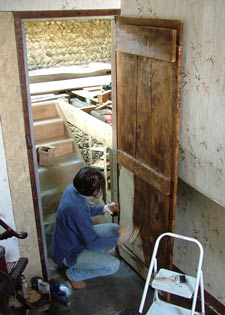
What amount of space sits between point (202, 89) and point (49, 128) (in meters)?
2.23

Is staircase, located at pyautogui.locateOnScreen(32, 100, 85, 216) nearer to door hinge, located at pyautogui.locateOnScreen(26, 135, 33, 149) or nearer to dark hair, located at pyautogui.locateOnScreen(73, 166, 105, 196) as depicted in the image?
dark hair, located at pyautogui.locateOnScreen(73, 166, 105, 196)

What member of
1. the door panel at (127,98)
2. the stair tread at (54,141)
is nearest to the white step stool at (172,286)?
the door panel at (127,98)

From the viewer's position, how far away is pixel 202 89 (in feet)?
6.03

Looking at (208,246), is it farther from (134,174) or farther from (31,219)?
(31,219)

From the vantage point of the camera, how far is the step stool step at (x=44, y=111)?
152 inches

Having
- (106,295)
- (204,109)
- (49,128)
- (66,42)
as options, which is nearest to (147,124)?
(204,109)

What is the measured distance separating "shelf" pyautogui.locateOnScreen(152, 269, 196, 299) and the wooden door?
0.21 metres

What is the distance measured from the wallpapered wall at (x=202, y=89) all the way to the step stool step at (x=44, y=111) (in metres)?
2.03

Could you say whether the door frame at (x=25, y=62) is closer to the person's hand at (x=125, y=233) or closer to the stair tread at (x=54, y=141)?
the person's hand at (x=125, y=233)

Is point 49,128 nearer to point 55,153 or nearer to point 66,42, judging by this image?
point 55,153

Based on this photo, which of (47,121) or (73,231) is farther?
(47,121)

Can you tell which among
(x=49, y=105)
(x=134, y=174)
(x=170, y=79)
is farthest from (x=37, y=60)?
(x=170, y=79)

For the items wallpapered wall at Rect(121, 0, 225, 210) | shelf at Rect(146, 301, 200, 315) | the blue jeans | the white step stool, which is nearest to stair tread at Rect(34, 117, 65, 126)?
the blue jeans

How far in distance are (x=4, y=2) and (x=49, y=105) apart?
6.76 feet
